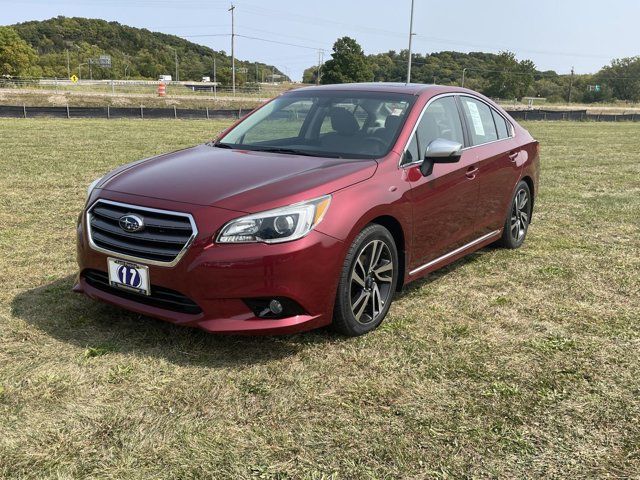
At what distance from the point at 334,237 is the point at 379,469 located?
1.30 m

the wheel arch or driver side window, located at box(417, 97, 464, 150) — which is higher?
driver side window, located at box(417, 97, 464, 150)

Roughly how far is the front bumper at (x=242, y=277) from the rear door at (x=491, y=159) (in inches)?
80.8

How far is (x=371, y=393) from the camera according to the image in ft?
9.73

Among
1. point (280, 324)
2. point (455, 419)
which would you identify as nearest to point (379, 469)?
point (455, 419)

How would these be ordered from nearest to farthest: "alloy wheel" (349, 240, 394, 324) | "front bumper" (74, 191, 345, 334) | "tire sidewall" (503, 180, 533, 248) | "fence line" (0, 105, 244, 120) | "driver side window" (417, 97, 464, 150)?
1. "front bumper" (74, 191, 345, 334)
2. "alloy wheel" (349, 240, 394, 324)
3. "driver side window" (417, 97, 464, 150)
4. "tire sidewall" (503, 180, 533, 248)
5. "fence line" (0, 105, 244, 120)

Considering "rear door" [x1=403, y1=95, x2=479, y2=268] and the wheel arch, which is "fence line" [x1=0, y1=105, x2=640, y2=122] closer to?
"rear door" [x1=403, y1=95, x2=479, y2=268]

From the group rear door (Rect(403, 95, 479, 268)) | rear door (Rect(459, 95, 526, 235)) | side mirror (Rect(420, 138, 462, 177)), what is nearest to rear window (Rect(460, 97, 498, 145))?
rear door (Rect(459, 95, 526, 235))

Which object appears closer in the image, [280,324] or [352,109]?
[280,324]

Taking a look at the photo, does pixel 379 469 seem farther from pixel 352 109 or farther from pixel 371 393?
pixel 352 109

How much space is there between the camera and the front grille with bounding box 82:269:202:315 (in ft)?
10.5

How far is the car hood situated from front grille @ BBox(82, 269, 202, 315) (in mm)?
518

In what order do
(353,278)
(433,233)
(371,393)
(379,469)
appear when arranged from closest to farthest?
(379,469)
(371,393)
(353,278)
(433,233)

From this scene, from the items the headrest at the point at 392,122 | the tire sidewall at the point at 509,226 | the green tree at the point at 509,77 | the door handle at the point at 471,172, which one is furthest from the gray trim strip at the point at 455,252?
the green tree at the point at 509,77

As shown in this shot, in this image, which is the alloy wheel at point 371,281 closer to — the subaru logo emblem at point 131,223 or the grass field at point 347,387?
the grass field at point 347,387
